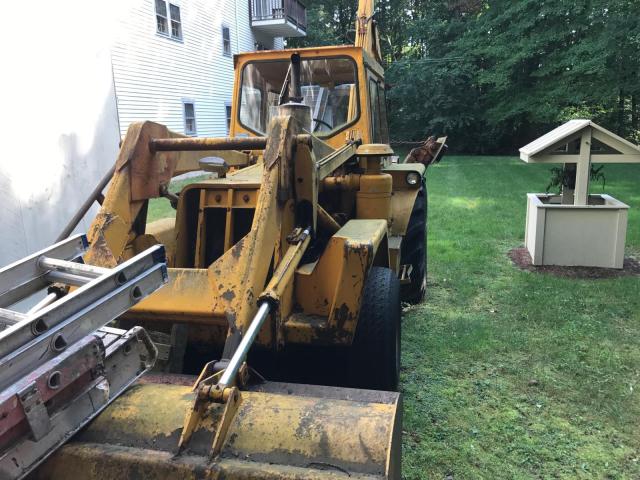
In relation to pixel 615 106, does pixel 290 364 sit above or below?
below

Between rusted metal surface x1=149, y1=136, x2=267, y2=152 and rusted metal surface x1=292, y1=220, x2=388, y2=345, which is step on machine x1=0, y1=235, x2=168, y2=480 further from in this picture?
rusted metal surface x1=149, y1=136, x2=267, y2=152

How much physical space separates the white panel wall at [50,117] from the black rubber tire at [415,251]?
321 cm

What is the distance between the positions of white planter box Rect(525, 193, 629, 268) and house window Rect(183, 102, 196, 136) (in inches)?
479

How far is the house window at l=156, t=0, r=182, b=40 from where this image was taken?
1470 cm

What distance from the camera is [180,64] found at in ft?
52.1

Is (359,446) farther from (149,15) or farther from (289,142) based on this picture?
(149,15)

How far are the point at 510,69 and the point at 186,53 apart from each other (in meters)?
12.8

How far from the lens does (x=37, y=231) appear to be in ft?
17.0

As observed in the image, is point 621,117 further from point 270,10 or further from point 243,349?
Result: point 243,349

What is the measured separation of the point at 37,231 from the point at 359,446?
442 cm

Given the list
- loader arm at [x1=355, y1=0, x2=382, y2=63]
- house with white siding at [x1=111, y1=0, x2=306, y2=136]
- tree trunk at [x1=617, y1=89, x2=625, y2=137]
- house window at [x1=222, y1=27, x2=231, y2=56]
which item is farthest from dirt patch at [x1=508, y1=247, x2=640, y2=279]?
tree trunk at [x1=617, y1=89, x2=625, y2=137]

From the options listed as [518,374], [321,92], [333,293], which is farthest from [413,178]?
[333,293]

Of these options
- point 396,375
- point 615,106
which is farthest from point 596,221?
point 615,106

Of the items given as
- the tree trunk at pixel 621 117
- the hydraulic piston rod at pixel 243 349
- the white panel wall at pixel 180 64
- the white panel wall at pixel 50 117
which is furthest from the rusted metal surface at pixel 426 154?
the tree trunk at pixel 621 117
